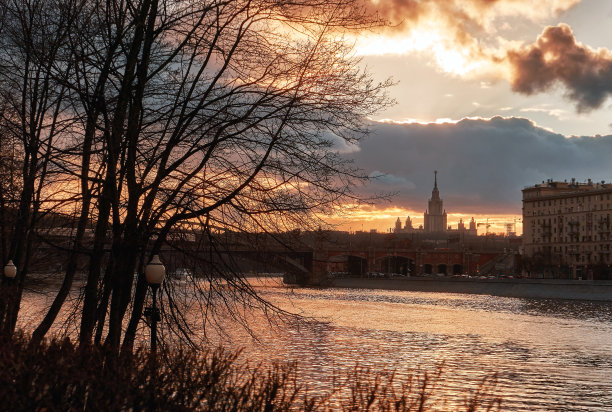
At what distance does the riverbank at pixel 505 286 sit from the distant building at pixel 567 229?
2880cm

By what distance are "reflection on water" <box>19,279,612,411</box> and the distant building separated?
9606 cm

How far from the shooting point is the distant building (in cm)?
16075

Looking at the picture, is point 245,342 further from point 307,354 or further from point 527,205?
point 527,205

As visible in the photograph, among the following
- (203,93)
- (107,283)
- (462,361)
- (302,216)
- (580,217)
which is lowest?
(462,361)

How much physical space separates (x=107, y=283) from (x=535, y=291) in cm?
10421

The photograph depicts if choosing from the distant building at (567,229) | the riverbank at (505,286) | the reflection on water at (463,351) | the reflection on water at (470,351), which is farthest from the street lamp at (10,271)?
the distant building at (567,229)

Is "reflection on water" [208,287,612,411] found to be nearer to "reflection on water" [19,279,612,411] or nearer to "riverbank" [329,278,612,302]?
"reflection on water" [19,279,612,411]

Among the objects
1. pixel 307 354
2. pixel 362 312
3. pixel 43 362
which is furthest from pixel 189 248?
pixel 362 312

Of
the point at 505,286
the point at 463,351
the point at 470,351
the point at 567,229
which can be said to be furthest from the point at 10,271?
the point at 567,229

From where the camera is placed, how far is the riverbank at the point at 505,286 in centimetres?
10175

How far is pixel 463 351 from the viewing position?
123 ft

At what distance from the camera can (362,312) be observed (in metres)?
65.9

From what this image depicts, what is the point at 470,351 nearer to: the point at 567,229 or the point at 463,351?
the point at 463,351

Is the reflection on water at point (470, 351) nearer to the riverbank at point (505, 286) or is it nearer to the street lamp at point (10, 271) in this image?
the street lamp at point (10, 271)
